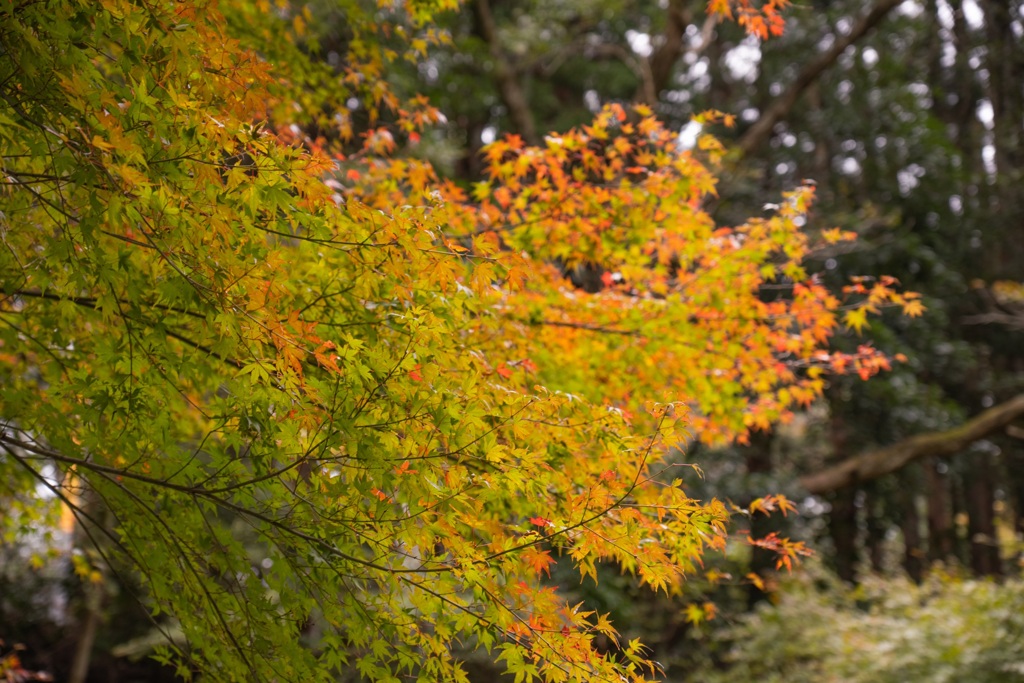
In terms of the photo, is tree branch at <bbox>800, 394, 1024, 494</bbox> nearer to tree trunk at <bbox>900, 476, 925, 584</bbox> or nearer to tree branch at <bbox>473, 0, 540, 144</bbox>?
tree trunk at <bbox>900, 476, 925, 584</bbox>

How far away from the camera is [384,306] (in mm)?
2678

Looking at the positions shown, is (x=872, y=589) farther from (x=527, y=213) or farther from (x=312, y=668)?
(x=312, y=668)

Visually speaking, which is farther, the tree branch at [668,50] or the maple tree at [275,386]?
the tree branch at [668,50]

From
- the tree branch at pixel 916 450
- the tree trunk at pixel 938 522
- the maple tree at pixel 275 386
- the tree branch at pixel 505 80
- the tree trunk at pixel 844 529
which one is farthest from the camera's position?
the tree trunk at pixel 938 522

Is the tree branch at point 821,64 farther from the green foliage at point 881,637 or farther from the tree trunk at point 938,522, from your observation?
the tree trunk at point 938,522

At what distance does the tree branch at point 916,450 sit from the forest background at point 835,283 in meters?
0.02

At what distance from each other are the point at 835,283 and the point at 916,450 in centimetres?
255

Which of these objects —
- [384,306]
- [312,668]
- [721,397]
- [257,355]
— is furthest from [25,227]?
[721,397]

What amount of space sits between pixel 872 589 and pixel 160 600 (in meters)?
8.91

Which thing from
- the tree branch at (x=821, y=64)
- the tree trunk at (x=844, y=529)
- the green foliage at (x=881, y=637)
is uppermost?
the tree branch at (x=821, y=64)

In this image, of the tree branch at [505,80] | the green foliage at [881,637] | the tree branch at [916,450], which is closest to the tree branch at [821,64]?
the tree branch at [505,80]

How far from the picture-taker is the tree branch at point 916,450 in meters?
8.34

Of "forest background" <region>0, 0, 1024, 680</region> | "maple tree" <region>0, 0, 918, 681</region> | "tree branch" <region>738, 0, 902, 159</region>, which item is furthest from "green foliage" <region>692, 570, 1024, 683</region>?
"maple tree" <region>0, 0, 918, 681</region>

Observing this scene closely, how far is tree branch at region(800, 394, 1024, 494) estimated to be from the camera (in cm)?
834
